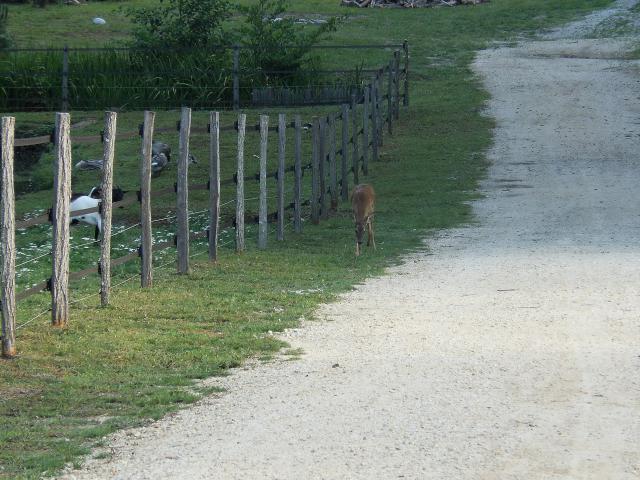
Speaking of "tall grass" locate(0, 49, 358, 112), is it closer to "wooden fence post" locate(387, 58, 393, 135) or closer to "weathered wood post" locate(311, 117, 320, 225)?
"wooden fence post" locate(387, 58, 393, 135)

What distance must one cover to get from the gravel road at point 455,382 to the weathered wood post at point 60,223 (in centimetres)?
190

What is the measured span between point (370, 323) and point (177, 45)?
2084 cm

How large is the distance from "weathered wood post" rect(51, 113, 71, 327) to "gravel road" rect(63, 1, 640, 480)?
1.90 m

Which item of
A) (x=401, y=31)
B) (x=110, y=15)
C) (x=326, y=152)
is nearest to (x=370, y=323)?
(x=326, y=152)

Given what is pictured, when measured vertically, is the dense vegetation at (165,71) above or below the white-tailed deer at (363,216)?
above

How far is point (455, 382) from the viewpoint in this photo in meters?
7.65

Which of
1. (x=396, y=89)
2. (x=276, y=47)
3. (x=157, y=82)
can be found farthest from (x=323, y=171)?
(x=276, y=47)

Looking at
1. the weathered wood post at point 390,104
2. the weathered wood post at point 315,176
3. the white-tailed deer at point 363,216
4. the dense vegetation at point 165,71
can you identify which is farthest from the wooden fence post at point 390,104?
the white-tailed deer at point 363,216

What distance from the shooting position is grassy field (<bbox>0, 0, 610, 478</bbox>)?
7180 mm

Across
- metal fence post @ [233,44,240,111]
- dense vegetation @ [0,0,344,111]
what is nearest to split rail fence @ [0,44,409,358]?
metal fence post @ [233,44,240,111]

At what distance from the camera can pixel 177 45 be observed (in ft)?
96.4

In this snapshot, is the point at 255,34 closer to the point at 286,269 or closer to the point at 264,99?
the point at 264,99

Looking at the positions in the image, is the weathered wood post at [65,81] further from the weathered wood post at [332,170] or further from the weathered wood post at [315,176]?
the weathered wood post at [315,176]

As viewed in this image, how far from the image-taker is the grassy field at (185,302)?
7180 mm
